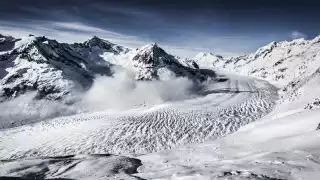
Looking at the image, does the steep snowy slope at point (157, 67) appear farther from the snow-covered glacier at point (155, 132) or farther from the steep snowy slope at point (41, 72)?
the steep snowy slope at point (41, 72)

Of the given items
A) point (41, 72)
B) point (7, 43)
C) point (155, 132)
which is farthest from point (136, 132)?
point (7, 43)

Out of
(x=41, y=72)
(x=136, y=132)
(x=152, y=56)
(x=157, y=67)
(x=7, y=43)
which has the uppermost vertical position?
(x=7, y=43)

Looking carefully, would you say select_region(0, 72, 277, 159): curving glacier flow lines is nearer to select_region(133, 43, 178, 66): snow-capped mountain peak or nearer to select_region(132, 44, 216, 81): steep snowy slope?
select_region(132, 44, 216, 81): steep snowy slope

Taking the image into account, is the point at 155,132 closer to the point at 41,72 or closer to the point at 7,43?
the point at 41,72

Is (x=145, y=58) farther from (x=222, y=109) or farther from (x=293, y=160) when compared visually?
(x=293, y=160)

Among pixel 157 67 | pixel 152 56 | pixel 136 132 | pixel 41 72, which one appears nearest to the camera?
pixel 136 132

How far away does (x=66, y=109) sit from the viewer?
98.1 metres

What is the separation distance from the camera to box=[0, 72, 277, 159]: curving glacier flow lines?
152ft

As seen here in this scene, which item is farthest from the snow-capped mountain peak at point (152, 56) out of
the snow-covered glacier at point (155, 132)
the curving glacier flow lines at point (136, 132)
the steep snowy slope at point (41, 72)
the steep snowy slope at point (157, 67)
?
the curving glacier flow lines at point (136, 132)

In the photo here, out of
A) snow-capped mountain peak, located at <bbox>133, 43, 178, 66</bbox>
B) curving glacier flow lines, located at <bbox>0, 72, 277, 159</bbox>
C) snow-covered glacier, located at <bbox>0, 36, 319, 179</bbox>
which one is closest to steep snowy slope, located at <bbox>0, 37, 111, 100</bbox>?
snow-covered glacier, located at <bbox>0, 36, 319, 179</bbox>

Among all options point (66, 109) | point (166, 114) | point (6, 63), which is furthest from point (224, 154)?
point (6, 63)

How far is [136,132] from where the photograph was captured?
51312mm

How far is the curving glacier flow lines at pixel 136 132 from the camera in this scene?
46.2 meters

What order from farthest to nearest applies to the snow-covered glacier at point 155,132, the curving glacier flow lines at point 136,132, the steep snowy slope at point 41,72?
the steep snowy slope at point 41,72
the curving glacier flow lines at point 136,132
the snow-covered glacier at point 155,132
